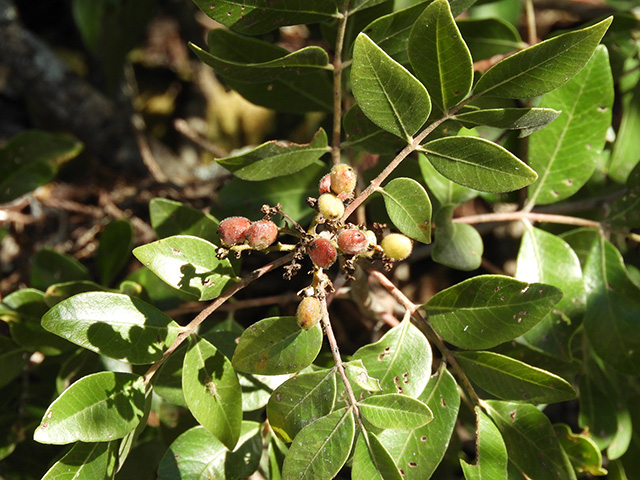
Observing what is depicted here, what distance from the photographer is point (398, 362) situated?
99 cm

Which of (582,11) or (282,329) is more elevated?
(582,11)

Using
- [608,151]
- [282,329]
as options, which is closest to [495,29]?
[608,151]

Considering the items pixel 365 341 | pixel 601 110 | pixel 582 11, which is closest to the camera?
pixel 601 110

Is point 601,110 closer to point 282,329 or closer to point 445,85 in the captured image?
point 445,85

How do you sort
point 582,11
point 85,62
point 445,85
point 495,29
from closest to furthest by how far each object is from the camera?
1. point 445,85
2. point 495,29
3. point 582,11
4. point 85,62

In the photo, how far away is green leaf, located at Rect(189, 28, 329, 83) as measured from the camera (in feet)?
3.08

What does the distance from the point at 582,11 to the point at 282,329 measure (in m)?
1.75

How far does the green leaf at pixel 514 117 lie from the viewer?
878mm

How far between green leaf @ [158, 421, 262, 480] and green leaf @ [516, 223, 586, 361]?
602 millimetres

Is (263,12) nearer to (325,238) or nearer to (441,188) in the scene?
(325,238)

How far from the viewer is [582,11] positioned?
1.97 metres

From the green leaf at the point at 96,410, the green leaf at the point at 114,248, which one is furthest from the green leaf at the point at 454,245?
the green leaf at the point at 114,248

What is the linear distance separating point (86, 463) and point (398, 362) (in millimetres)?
558

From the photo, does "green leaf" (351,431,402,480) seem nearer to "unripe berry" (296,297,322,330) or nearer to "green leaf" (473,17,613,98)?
"unripe berry" (296,297,322,330)
